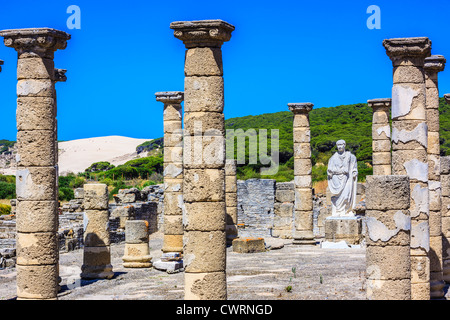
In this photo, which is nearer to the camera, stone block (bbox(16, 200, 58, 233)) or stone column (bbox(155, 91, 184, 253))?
stone block (bbox(16, 200, 58, 233))

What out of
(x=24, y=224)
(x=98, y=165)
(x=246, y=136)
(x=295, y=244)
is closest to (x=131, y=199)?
(x=295, y=244)

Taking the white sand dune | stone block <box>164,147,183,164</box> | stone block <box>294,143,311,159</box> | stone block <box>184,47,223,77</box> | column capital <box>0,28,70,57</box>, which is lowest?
stone block <box>164,147,183,164</box>

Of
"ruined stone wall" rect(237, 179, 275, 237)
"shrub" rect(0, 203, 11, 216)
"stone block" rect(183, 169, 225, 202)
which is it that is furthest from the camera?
"ruined stone wall" rect(237, 179, 275, 237)

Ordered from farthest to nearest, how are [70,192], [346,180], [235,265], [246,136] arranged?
[246,136], [70,192], [346,180], [235,265]

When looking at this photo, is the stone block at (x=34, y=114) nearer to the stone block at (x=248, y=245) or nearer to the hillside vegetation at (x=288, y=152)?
the stone block at (x=248, y=245)

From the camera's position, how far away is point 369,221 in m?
9.85

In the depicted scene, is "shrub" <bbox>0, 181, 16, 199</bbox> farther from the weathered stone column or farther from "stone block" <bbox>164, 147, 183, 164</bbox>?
the weathered stone column

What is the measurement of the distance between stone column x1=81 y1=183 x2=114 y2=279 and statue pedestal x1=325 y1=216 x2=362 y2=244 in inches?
286

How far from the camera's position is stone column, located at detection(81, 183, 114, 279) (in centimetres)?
1458

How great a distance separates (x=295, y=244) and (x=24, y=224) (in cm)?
1129

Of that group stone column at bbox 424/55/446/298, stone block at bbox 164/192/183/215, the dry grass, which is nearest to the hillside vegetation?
the dry grass

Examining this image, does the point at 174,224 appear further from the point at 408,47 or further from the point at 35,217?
the point at 408,47

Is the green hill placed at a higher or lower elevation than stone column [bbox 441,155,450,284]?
higher
